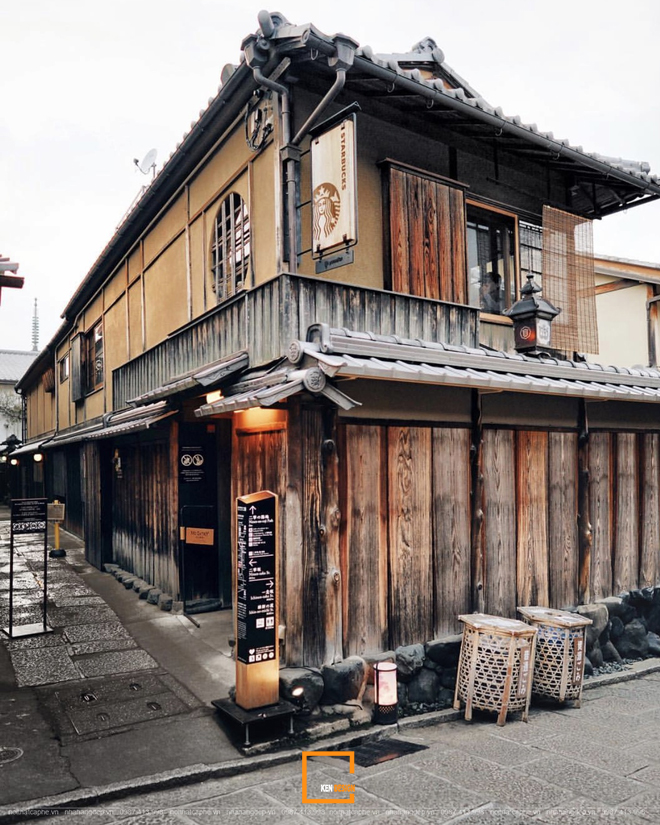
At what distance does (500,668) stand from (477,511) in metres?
1.96

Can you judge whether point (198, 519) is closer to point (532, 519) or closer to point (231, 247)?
point (231, 247)

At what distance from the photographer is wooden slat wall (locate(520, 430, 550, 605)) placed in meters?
8.89

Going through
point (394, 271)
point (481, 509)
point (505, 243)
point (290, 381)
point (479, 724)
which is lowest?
point (479, 724)

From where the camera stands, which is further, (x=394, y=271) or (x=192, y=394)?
(x=192, y=394)

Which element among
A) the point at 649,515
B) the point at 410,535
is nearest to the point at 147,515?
the point at 410,535

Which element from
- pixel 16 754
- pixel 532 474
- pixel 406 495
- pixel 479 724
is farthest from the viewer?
pixel 532 474

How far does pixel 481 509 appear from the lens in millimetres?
8422

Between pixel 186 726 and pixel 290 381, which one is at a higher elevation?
pixel 290 381

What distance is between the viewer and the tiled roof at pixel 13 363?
51.7m

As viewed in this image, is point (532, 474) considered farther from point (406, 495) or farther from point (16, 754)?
point (16, 754)

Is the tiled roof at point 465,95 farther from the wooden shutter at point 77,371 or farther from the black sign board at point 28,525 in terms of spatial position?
the wooden shutter at point 77,371

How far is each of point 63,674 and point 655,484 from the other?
9441 millimetres

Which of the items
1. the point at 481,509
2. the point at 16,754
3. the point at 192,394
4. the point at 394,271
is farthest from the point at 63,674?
the point at 394,271

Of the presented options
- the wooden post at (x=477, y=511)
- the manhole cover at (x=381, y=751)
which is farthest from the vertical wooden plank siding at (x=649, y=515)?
the manhole cover at (x=381, y=751)
